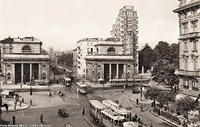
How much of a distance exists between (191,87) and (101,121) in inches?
896

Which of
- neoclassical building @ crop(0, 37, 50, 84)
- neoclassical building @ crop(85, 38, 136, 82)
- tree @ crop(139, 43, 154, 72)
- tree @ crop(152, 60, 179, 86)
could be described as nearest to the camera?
tree @ crop(152, 60, 179, 86)

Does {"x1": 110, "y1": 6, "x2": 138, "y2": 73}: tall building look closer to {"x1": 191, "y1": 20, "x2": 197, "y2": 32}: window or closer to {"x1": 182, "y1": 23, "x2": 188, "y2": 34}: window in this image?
{"x1": 182, "y1": 23, "x2": 188, "y2": 34}: window

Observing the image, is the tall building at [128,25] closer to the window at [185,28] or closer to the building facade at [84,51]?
the building facade at [84,51]

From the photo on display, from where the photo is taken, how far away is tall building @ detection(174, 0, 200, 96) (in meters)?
44.2

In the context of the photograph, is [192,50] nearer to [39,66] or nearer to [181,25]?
[181,25]

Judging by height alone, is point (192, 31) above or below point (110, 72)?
above

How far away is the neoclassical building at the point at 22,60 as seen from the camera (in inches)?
2872

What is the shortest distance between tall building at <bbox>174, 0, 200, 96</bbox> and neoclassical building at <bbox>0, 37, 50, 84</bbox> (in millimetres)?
43789

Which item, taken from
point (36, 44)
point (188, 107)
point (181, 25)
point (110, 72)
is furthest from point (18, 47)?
point (188, 107)

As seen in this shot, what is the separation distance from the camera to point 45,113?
39.4m

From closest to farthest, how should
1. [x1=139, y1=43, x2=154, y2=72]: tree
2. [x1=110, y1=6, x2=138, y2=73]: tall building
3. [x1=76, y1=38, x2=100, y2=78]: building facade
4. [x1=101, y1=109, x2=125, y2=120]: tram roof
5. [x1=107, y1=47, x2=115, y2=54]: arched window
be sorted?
[x1=101, y1=109, x2=125, y2=120]: tram roof → [x1=107, y1=47, x2=115, y2=54]: arched window → [x1=76, y1=38, x2=100, y2=78]: building facade → [x1=110, y1=6, x2=138, y2=73]: tall building → [x1=139, y1=43, x2=154, y2=72]: tree

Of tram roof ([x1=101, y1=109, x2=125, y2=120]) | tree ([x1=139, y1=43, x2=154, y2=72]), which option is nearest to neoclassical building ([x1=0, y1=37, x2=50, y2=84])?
tram roof ([x1=101, y1=109, x2=125, y2=120])

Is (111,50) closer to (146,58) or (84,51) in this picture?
(84,51)

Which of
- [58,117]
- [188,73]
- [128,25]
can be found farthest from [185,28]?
[128,25]
